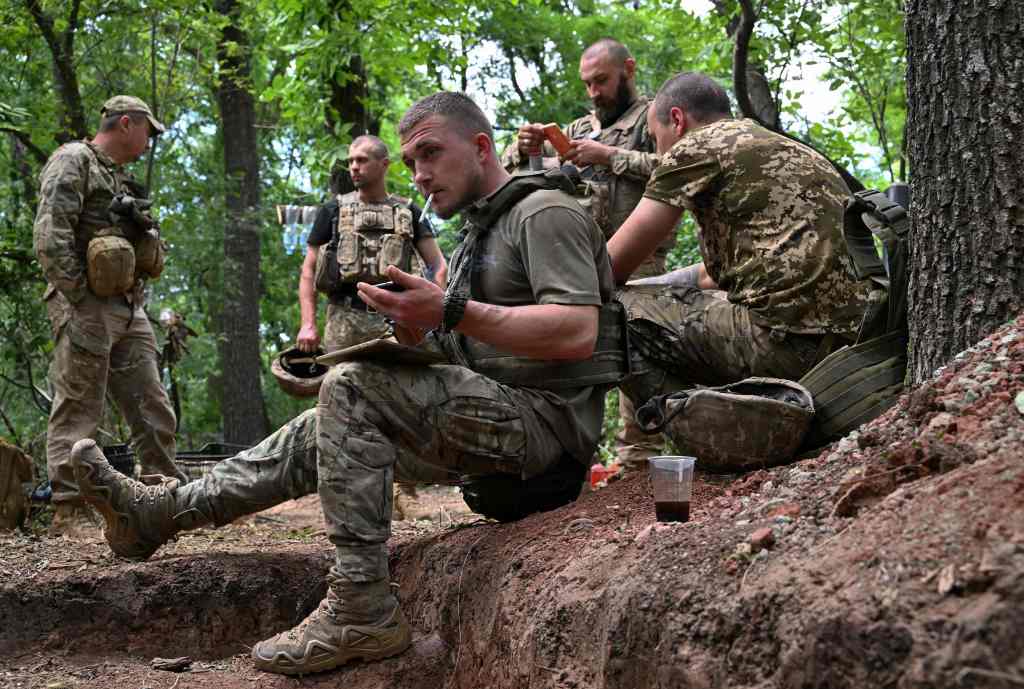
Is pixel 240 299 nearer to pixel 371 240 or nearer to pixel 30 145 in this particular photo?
pixel 30 145

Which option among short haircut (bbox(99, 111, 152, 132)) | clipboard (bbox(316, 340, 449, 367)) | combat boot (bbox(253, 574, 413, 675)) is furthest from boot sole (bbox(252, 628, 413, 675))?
short haircut (bbox(99, 111, 152, 132))

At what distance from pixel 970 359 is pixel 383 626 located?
2.01 m

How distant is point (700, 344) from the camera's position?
436 cm

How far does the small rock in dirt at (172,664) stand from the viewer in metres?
4.13

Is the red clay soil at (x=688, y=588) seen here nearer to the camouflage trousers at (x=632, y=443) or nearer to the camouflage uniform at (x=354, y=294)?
the camouflage trousers at (x=632, y=443)

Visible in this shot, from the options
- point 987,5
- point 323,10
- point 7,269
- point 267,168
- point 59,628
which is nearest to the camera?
point 987,5

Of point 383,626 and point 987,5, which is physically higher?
point 987,5

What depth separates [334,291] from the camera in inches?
262

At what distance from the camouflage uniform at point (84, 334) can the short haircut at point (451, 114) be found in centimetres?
307

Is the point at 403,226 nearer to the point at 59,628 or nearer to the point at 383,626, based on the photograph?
the point at 59,628

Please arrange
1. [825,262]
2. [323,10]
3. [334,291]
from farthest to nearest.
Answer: [323,10] < [334,291] < [825,262]

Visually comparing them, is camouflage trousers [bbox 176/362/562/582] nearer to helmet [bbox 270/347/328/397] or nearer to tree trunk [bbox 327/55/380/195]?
helmet [bbox 270/347/328/397]

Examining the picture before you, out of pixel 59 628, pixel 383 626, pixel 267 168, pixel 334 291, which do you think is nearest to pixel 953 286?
pixel 383 626

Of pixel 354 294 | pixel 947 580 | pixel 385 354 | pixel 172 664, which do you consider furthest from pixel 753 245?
pixel 354 294
